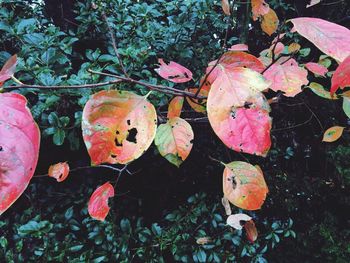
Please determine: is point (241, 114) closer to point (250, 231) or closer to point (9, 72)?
point (9, 72)

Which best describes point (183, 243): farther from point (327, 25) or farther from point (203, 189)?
point (327, 25)

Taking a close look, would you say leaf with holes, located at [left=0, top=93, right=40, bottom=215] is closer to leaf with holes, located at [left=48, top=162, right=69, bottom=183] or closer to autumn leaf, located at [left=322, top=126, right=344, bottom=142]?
leaf with holes, located at [left=48, top=162, right=69, bottom=183]

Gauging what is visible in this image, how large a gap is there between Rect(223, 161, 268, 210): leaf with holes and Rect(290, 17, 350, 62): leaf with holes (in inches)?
11.3

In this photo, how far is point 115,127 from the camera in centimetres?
37

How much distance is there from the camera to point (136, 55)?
3.79 feet

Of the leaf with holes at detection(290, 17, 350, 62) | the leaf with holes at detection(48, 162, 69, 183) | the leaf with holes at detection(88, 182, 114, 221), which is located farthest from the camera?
the leaf with holes at detection(48, 162, 69, 183)

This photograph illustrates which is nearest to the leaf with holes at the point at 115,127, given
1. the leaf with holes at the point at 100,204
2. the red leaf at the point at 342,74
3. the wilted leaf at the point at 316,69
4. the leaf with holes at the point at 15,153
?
the leaf with holes at the point at 15,153

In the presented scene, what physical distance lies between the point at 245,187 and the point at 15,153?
42 cm

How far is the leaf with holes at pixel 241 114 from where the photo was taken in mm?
314

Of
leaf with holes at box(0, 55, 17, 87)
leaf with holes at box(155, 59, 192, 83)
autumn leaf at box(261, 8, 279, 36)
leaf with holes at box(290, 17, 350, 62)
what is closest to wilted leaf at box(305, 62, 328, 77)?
autumn leaf at box(261, 8, 279, 36)

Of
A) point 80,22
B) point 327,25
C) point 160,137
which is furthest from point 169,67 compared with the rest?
point 80,22

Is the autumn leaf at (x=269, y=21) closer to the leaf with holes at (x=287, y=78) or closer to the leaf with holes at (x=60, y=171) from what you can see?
the leaf with holes at (x=287, y=78)

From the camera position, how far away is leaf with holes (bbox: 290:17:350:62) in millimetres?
354

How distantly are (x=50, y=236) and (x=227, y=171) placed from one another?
804 millimetres
